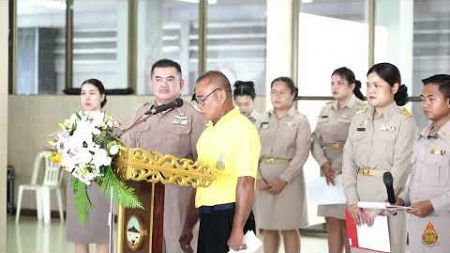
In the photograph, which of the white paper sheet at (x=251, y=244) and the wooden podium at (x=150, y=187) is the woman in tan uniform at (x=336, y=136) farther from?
the wooden podium at (x=150, y=187)

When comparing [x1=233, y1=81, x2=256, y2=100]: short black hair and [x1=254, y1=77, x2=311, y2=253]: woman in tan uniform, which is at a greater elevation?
[x1=233, y1=81, x2=256, y2=100]: short black hair

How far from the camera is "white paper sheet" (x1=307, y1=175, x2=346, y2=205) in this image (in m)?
6.76

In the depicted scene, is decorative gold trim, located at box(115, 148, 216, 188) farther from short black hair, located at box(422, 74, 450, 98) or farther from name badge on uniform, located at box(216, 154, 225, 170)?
short black hair, located at box(422, 74, 450, 98)

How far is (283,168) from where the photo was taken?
696 cm

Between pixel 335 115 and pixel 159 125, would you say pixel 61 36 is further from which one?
pixel 159 125

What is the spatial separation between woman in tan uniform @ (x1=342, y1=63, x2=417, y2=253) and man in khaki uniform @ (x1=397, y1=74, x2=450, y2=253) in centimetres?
29

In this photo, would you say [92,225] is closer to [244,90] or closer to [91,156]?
[91,156]

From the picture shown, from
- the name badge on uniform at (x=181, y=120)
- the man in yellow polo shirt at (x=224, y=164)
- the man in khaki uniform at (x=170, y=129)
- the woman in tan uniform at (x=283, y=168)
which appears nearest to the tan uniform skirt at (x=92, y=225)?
the man in khaki uniform at (x=170, y=129)

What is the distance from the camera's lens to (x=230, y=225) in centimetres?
434

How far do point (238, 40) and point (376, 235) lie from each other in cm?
603

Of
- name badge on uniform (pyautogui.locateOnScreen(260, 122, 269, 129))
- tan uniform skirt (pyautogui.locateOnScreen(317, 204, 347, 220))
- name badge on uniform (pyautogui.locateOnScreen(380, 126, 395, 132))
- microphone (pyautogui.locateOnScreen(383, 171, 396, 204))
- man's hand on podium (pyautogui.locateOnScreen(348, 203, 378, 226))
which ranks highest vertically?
name badge on uniform (pyautogui.locateOnScreen(380, 126, 395, 132))

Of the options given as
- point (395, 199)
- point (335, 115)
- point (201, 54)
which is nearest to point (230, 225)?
point (395, 199)

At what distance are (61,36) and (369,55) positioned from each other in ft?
14.7

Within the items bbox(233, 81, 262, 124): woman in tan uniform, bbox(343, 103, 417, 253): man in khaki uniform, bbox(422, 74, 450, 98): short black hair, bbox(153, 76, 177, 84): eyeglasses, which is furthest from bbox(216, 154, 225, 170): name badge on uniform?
bbox(233, 81, 262, 124): woman in tan uniform
